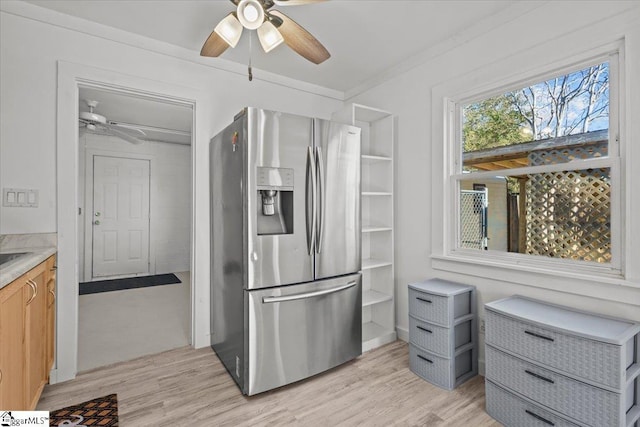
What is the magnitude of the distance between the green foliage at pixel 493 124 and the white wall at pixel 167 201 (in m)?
5.10

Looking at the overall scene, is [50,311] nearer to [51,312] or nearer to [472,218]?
[51,312]

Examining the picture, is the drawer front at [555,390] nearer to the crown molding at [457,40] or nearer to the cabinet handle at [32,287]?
the crown molding at [457,40]

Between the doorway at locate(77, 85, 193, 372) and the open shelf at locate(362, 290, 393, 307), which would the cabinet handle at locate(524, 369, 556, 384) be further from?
the doorway at locate(77, 85, 193, 372)

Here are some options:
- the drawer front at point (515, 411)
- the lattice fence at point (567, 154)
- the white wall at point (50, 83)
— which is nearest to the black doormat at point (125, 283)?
the white wall at point (50, 83)

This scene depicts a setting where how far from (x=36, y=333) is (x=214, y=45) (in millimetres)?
2002

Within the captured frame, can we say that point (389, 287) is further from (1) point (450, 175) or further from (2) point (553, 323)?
(2) point (553, 323)

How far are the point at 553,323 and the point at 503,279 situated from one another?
0.56 meters

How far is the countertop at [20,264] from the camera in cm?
123

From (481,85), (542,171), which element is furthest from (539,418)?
(481,85)

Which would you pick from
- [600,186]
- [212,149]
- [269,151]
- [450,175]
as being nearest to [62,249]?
[212,149]

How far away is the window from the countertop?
2705mm

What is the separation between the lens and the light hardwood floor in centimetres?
181

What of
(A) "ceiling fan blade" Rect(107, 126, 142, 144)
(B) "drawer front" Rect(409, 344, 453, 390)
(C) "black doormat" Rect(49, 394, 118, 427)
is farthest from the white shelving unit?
(A) "ceiling fan blade" Rect(107, 126, 142, 144)

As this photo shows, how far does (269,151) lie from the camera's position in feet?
6.75
